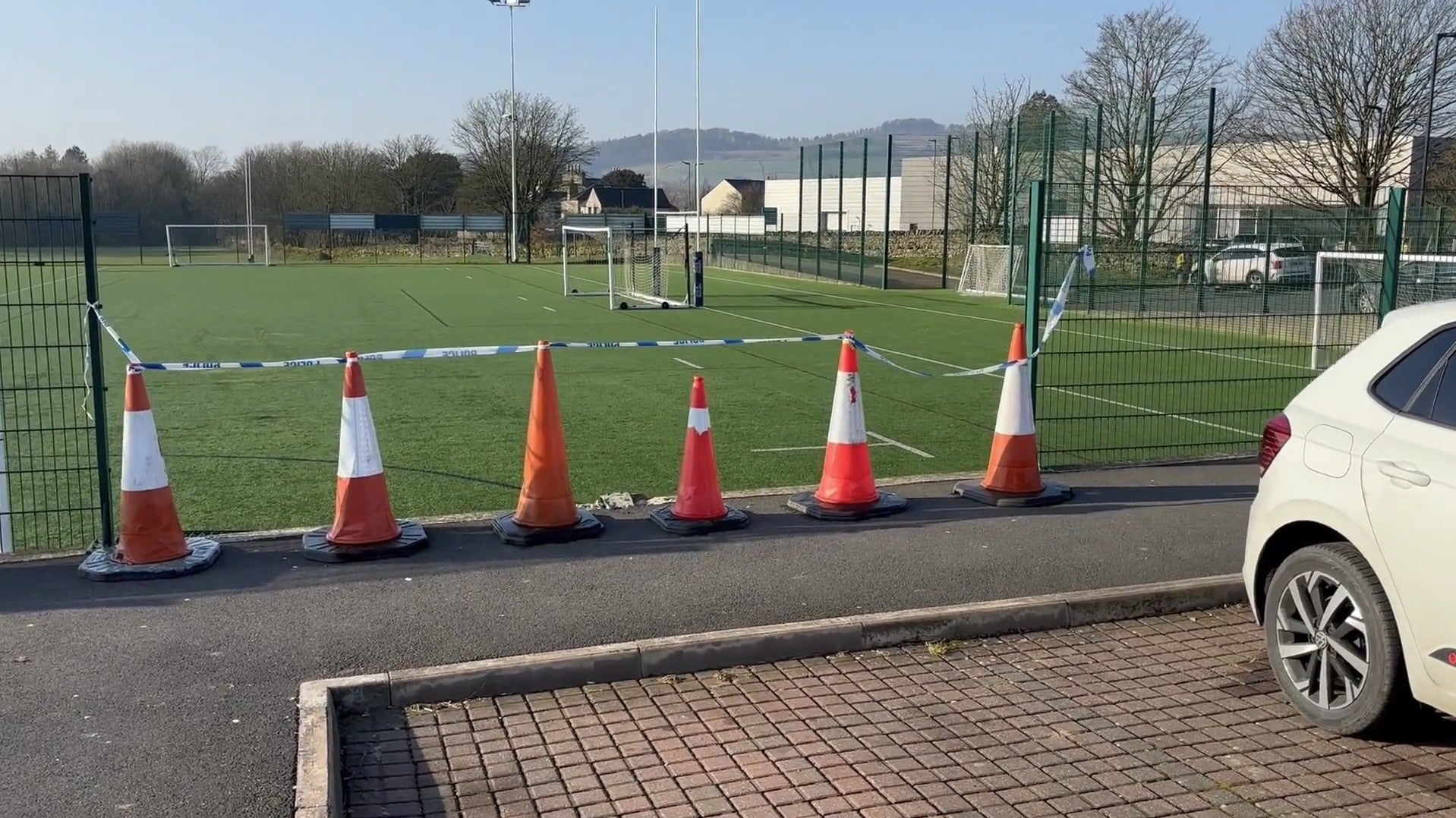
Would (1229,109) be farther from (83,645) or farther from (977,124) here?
(83,645)

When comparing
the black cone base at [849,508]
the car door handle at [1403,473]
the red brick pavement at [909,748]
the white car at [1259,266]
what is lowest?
the red brick pavement at [909,748]

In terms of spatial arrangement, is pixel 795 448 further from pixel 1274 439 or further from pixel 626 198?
pixel 626 198

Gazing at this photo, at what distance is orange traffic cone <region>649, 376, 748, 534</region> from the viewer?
7410mm

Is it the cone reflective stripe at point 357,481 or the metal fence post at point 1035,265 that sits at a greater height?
the metal fence post at point 1035,265

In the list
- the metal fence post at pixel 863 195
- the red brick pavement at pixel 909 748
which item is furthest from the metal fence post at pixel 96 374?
the metal fence post at pixel 863 195

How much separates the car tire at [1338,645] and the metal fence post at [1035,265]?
3.46 meters

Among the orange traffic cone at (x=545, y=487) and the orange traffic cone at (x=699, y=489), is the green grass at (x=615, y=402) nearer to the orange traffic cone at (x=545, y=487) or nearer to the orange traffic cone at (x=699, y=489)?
the orange traffic cone at (x=545, y=487)

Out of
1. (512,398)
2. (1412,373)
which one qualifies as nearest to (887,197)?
(512,398)

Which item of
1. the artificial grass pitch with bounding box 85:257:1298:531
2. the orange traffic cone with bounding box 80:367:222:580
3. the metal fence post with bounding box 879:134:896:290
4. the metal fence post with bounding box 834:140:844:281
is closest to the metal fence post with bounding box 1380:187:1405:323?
the artificial grass pitch with bounding box 85:257:1298:531

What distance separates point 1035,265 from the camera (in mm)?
8500

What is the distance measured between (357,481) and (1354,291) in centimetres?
838

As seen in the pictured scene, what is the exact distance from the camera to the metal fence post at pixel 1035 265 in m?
8.44

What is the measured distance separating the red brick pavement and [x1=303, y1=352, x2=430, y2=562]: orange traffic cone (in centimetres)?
197

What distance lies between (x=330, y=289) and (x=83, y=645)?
109ft
